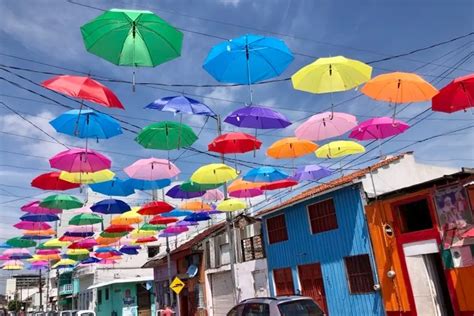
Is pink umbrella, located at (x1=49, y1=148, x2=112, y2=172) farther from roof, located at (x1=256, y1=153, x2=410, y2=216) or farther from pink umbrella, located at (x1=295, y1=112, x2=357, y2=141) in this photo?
roof, located at (x1=256, y1=153, x2=410, y2=216)

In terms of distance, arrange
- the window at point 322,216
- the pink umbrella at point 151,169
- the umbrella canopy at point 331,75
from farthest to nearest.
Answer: the window at point 322,216
the pink umbrella at point 151,169
the umbrella canopy at point 331,75

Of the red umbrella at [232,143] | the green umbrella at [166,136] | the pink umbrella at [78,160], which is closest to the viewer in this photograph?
the green umbrella at [166,136]

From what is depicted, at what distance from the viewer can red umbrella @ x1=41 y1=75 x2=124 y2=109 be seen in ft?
30.2

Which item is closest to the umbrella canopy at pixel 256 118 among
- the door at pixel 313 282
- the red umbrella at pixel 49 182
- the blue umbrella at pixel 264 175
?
the blue umbrella at pixel 264 175

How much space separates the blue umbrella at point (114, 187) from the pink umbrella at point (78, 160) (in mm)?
3305

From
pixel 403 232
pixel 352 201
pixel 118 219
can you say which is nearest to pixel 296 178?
pixel 352 201

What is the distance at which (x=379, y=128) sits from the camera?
47.1 feet

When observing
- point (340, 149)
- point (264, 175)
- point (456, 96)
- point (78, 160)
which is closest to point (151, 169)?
point (78, 160)

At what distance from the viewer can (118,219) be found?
72.7ft

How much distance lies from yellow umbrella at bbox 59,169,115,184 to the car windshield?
7.91 meters

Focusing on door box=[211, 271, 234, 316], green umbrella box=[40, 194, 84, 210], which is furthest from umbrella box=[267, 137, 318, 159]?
door box=[211, 271, 234, 316]

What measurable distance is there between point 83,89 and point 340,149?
992 centimetres

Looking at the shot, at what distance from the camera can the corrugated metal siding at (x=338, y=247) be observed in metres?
17.5

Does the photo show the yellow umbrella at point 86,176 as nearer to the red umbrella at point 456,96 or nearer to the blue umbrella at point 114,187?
the blue umbrella at point 114,187
